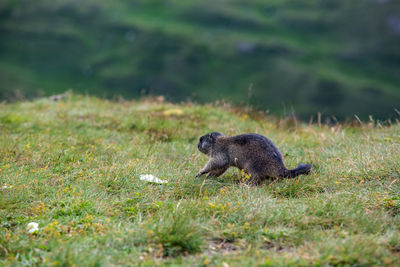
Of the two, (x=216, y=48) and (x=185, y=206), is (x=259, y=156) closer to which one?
(x=185, y=206)

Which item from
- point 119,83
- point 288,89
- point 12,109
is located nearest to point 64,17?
point 119,83

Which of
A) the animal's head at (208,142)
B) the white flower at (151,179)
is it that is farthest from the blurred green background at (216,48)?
the white flower at (151,179)

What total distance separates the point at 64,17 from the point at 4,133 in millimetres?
126364

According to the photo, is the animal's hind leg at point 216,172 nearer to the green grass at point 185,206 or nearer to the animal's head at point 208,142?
the green grass at point 185,206

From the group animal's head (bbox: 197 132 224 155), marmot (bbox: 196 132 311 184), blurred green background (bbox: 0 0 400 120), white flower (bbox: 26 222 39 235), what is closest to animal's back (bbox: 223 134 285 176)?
marmot (bbox: 196 132 311 184)

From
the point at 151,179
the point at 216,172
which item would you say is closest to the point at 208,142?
the point at 216,172

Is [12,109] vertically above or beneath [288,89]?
above

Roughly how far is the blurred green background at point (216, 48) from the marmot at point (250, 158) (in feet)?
296

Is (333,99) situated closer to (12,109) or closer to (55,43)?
(55,43)

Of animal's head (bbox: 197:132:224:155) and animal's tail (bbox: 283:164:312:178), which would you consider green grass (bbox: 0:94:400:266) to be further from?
animal's head (bbox: 197:132:224:155)

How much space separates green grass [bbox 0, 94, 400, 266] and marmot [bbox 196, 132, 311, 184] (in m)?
0.22

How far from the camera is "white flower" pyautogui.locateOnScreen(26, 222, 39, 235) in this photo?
198 inches

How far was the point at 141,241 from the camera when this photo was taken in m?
4.84

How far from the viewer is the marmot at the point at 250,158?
705 centimetres
